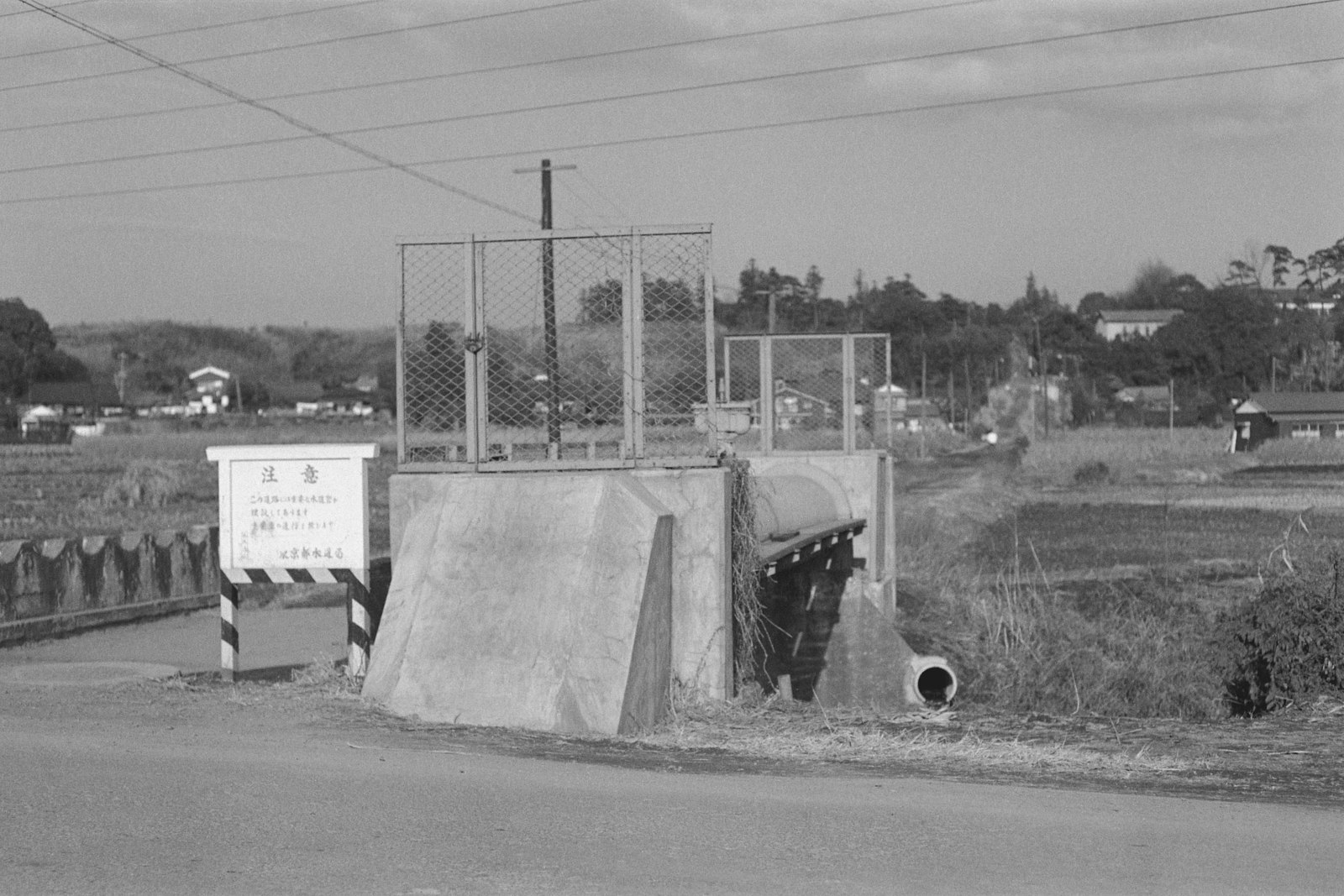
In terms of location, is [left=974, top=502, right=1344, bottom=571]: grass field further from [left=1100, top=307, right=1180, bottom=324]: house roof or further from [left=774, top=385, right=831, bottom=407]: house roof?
[left=1100, top=307, right=1180, bottom=324]: house roof

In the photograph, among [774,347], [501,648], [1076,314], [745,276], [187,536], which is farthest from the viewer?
[1076,314]

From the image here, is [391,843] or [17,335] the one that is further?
[17,335]

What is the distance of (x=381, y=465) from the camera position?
68625mm

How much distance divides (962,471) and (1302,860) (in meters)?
58.3

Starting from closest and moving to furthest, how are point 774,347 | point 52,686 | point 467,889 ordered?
point 467,889, point 52,686, point 774,347

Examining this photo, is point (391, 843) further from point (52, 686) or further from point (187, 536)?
point (187, 536)

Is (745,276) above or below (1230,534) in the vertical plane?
above

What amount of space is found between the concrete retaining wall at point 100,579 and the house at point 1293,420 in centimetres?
7445

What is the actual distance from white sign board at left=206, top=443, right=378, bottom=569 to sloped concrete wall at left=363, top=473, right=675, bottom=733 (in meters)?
0.71

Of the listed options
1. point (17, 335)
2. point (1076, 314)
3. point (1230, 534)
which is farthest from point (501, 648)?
point (1076, 314)

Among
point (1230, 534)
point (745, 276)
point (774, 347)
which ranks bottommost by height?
point (1230, 534)

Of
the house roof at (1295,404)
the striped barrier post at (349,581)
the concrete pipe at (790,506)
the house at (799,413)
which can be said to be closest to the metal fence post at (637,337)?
the striped barrier post at (349,581)

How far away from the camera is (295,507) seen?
1149 centimetres

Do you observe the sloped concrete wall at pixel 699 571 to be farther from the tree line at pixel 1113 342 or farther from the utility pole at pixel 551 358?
the tree line at pixel 1113 342
